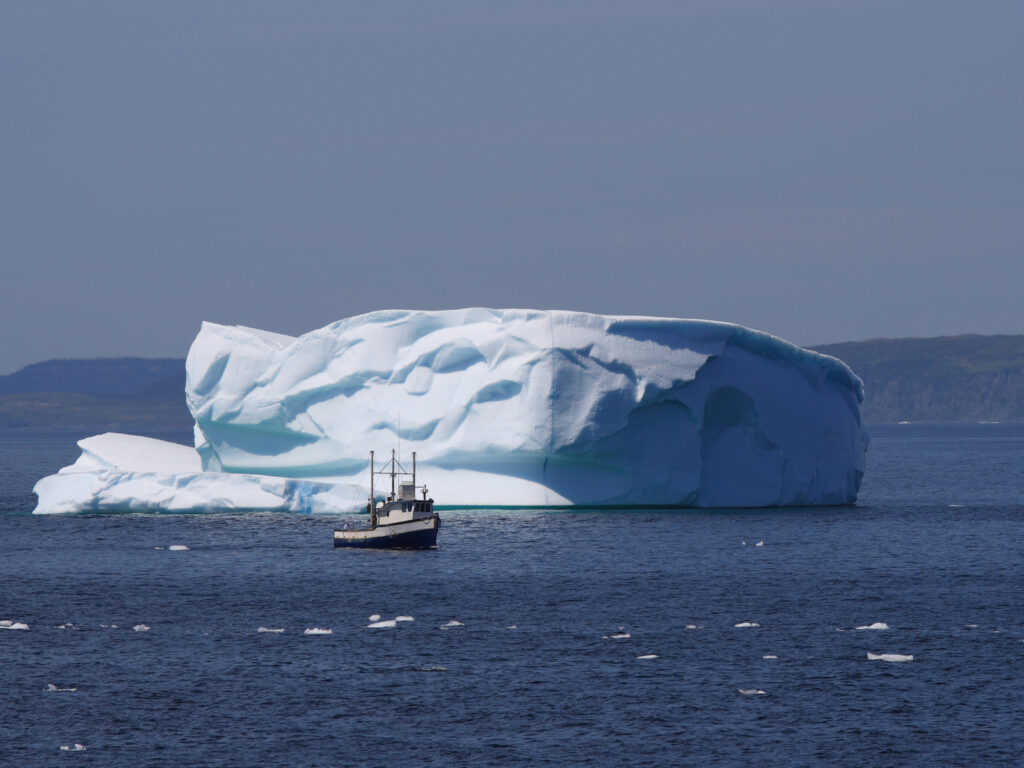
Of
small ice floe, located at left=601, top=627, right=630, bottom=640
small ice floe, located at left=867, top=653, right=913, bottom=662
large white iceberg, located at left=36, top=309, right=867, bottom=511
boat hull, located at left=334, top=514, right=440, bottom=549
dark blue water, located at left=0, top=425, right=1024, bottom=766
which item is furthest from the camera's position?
large white iceberg, located at left=36, top=309, right=867, bottom=511

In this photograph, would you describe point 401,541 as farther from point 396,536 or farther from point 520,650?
point 520,650

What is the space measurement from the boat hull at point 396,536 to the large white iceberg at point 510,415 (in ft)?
12.0

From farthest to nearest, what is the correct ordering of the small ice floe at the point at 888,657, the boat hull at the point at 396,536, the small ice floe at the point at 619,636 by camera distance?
the boat hull at the point at 396,536
the small ice floe at the point at 619,636
the small ice floe at the point at 888,657

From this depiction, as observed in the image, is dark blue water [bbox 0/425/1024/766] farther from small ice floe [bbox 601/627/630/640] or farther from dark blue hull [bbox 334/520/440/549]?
dark blue hull [bbox 334/520/440/549]

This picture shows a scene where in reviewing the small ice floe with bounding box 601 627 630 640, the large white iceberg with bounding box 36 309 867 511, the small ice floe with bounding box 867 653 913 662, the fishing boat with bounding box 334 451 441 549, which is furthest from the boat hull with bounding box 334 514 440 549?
the small ice floe with bounding box 867 653 913 662

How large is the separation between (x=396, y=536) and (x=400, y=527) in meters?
0.31

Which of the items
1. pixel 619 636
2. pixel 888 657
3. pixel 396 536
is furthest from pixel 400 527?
pixel 888 657

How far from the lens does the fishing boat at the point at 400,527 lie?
34625mm

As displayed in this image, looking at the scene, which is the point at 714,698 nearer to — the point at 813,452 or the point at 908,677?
the point at 908,677

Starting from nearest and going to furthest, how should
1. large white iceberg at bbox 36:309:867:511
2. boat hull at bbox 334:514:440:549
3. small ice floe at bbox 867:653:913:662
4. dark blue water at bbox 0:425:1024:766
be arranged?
dark blue water at bbox 0:425:1024:766 < small ice floe at bbox 867:653:913:662 < boat hull at bbox 334:514:440:549 < large white iceberg at bbox 36:309:867:511

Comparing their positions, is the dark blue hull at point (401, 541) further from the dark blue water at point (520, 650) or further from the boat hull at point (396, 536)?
the dark blue water at point (520, 650)

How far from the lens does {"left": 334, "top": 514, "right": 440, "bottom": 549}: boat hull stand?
3459cm

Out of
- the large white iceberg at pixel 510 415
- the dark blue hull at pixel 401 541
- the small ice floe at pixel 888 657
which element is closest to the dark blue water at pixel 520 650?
the small ice floe at pixel 888 657

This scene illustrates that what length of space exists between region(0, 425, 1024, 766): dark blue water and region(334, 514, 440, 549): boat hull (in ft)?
2.14
